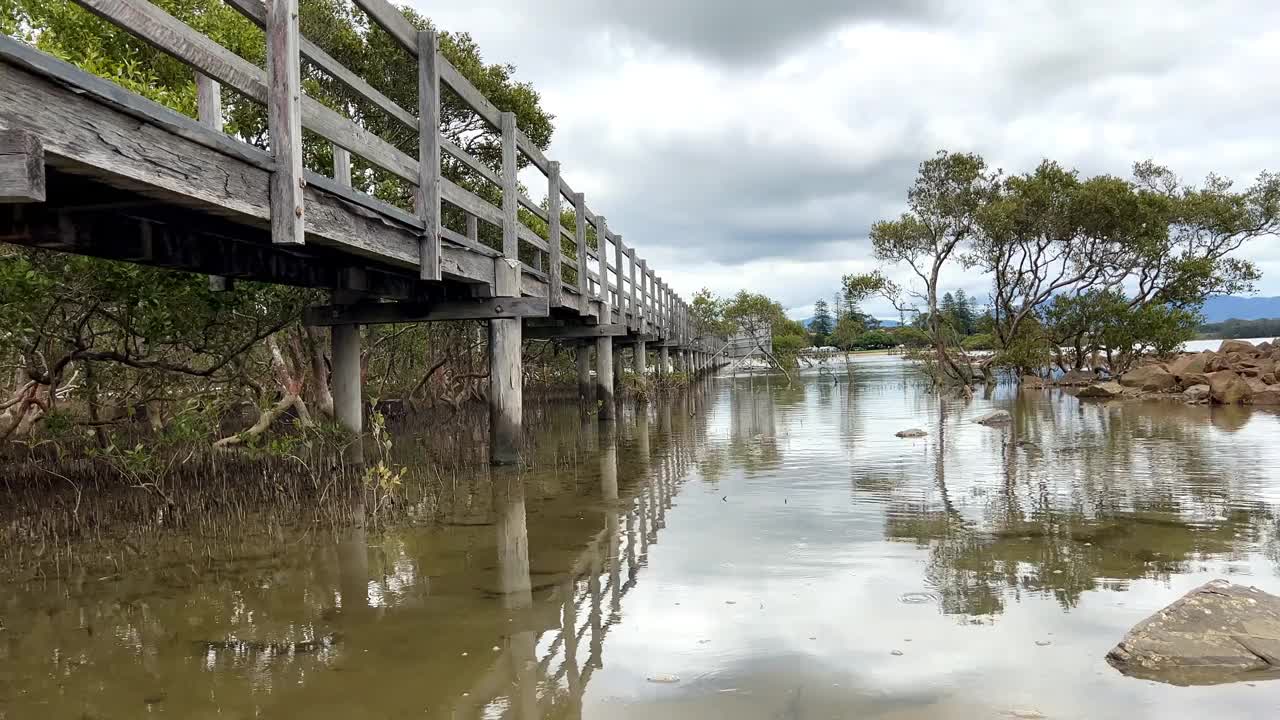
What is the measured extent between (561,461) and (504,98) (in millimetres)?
9198

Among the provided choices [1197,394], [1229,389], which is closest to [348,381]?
[1229,389]

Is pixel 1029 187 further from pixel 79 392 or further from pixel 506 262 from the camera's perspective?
pixel 79 392

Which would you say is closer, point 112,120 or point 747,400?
point 112,120

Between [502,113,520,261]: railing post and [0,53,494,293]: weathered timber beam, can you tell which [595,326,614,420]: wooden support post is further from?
[0,53,494,293]: weathered timber beam

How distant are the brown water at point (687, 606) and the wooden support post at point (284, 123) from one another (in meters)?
2.04

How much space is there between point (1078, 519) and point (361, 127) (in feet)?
20.7

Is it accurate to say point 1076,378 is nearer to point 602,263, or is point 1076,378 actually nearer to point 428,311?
point 602,263

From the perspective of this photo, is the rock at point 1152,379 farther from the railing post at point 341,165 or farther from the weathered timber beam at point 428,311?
the railing post at point 341,165

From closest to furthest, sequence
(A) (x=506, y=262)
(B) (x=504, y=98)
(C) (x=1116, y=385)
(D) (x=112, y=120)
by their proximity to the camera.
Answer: (D) (x=112, y=120)
(A) (x=506, y=262)
(B) (x=504, y=98)
(C) (x=1116, y=385)

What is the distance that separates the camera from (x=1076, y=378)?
25.7 meters

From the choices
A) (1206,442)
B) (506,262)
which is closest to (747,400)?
(1206,442)

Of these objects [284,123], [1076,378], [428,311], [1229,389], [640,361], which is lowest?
[1229,389]

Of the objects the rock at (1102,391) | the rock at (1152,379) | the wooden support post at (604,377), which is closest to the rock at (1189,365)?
the rock at (1152,379)

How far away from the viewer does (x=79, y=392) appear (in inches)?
396
